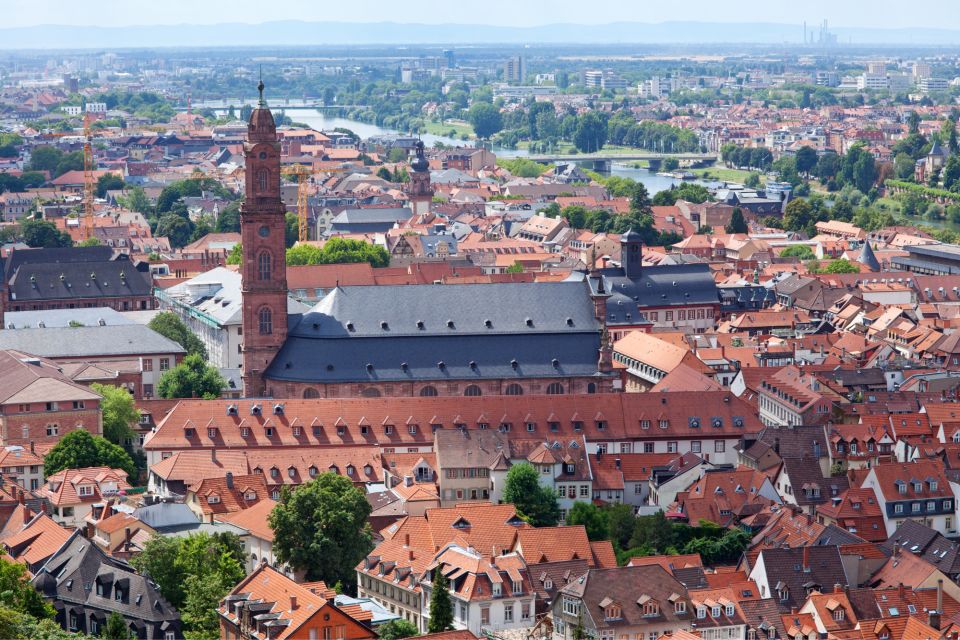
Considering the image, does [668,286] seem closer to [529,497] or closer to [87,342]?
[87,342]

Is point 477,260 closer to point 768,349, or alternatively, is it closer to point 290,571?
point 768,349

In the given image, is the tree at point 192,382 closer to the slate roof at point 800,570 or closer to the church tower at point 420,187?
the slate roof at point 800,570

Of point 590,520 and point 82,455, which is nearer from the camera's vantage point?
point 590,520

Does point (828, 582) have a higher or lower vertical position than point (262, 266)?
lower

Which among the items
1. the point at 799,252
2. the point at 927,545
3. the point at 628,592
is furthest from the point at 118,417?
the point at 799,252

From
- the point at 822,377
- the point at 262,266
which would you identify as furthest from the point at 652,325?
the point at 262,266

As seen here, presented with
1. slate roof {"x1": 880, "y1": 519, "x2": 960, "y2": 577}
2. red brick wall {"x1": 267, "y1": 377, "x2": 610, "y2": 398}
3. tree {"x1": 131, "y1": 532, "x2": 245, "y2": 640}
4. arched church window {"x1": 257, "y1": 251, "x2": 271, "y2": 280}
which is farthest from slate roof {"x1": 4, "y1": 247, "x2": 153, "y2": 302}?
slate roof {"x1": 880, "y1": 519, "x2": 960, "y2": 577}

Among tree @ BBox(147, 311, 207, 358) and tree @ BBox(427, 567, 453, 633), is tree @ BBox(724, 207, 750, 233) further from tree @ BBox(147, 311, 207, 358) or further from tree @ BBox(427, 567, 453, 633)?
tree @ BBox(427, 567, 453, 633)
